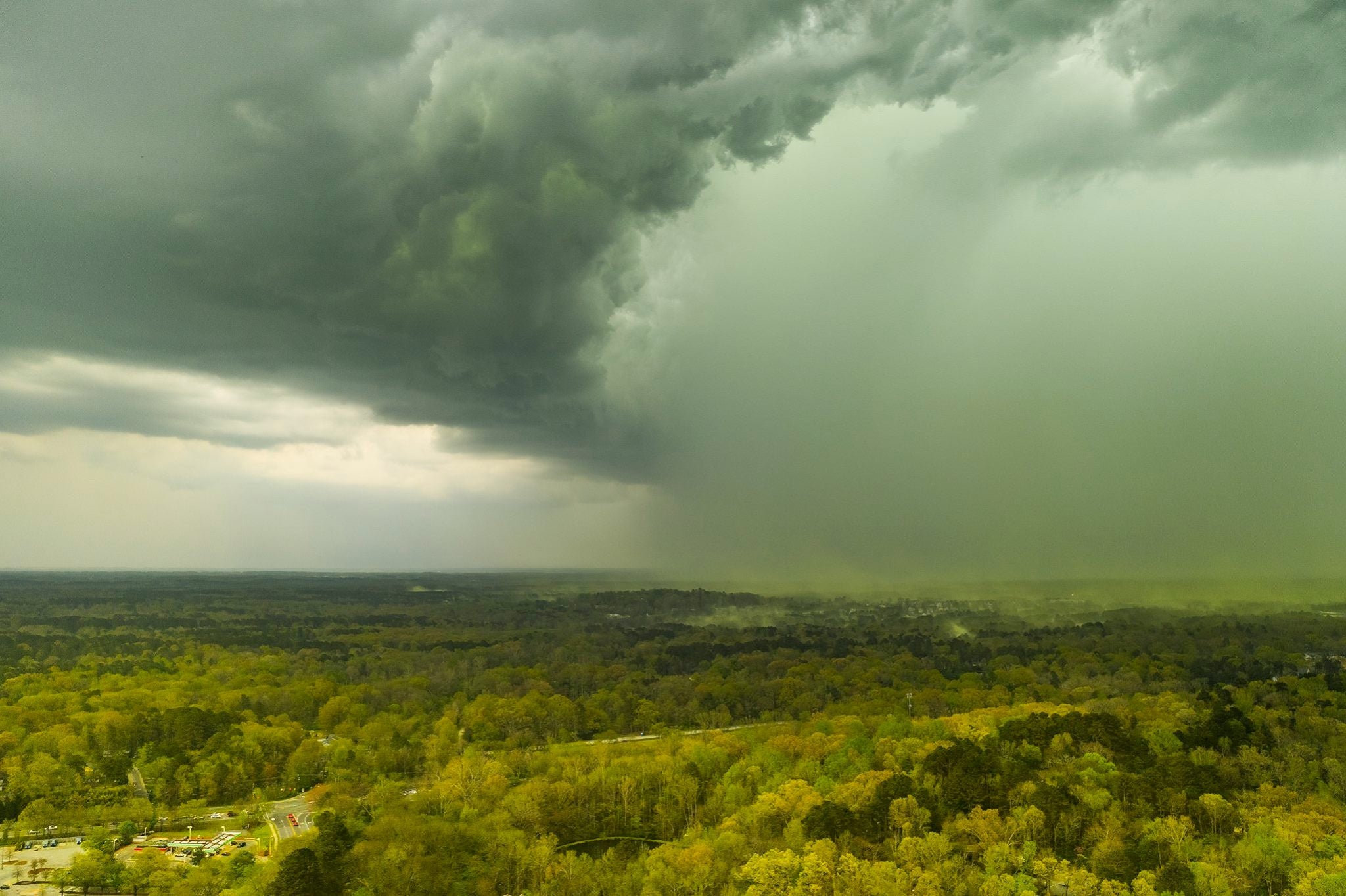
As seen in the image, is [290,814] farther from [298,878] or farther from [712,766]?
[712,766]

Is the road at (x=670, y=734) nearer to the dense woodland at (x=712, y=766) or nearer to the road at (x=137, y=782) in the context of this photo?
the dense woodland at (x=712, y=766)

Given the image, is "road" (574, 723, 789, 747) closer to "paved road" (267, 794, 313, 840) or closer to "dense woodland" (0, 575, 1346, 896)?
"dense woodland" (0, 575, 1346, 896)

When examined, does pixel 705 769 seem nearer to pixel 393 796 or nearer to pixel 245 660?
pixel 393 796

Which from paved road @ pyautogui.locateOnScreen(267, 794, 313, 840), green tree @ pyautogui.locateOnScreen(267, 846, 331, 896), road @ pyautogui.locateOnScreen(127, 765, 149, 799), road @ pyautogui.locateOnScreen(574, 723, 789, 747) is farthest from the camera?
road @ pyautogui.locateOnScreen(574, 723, 789, 747)

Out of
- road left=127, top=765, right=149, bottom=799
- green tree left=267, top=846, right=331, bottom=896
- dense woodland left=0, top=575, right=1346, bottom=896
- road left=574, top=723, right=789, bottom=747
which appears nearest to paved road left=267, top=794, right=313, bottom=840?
dense woodland left=0, top=575, right=1346, bottom=896

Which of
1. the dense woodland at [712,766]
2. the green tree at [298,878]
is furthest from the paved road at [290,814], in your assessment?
the green tree at [298,878]

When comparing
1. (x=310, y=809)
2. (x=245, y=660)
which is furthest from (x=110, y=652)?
(x=310, y=809)
